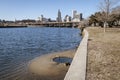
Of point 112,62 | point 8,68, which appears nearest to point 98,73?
point 112,62

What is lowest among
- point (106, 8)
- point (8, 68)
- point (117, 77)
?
point (8, 68)

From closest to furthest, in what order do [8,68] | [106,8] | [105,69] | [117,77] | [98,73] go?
[117,77] → [98,73] → [105,69] → [8,68] → [106,8]

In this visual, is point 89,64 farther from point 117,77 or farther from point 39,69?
point 39,69

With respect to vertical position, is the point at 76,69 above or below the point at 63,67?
above

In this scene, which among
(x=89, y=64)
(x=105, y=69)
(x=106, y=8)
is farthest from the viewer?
(x=106, y=8)

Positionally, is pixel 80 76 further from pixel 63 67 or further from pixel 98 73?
pixel 63 67

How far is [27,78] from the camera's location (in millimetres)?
13555

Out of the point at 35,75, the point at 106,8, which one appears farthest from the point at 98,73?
the point at 106,8

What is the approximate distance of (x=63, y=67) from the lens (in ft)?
52.5

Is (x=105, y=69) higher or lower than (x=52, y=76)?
higher

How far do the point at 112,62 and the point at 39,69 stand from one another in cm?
620

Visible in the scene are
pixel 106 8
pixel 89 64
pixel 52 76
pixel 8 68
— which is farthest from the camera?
pixel 106 8

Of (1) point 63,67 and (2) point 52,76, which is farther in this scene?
(1) point 63,67

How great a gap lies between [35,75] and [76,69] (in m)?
4.35
